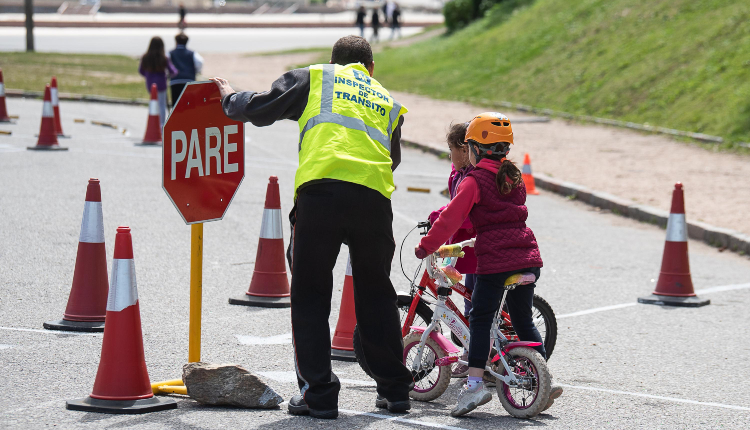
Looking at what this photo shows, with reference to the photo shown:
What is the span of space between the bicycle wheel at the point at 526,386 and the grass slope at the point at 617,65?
1319 cm

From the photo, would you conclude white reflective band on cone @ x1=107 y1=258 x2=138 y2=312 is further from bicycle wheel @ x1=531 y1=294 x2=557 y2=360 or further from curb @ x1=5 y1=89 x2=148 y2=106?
curb @ x1=5 y1=89 x2=148 y2=106

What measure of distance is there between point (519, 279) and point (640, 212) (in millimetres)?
7449

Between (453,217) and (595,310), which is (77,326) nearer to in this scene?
(453,217)

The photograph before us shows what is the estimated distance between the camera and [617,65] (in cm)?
2259

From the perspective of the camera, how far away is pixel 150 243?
9.05 meters

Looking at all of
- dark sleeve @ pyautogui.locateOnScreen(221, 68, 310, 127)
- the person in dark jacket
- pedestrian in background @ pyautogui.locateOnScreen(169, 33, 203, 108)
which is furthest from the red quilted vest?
pedestrian in background @ pyautogui.locateOnScreen(169, 33, 203, 108)

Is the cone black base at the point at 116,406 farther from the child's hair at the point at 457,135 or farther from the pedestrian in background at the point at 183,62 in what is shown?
the pedestrian in background at the point at 183,62

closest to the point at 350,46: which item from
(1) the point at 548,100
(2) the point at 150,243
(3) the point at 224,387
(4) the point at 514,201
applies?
(4) the point at 514,201

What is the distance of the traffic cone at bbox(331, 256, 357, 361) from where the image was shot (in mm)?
6117

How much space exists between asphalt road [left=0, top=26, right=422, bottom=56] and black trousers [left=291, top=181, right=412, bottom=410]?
121 ft

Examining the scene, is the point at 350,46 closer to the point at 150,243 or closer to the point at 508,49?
the point at 150,243

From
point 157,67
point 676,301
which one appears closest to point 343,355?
point 676,301

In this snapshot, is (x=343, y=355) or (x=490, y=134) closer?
(x=490, y=134)

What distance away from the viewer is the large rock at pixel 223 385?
16.0 ft
